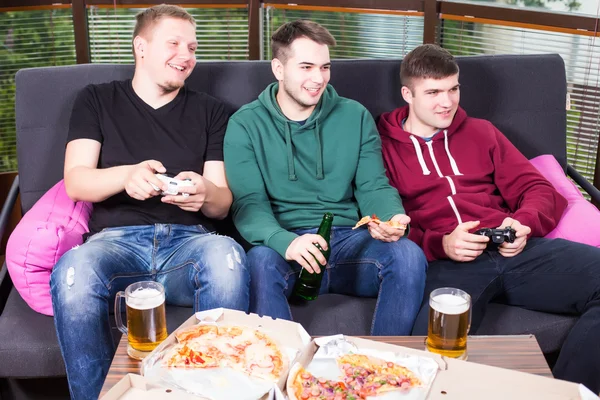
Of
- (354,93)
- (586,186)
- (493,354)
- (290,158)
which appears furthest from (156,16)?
(586,186)

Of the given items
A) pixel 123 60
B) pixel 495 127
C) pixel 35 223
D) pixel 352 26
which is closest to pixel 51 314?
pixel 35 223

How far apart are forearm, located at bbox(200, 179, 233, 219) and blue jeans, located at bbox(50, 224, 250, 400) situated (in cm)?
7

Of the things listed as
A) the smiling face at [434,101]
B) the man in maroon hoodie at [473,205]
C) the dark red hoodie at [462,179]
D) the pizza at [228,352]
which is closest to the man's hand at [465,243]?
the man in maroon hoodie at [473,205]

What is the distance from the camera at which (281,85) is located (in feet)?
7.98

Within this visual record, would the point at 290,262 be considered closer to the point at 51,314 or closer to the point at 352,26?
the point at 51,314

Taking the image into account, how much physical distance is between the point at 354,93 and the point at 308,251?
32.8 inches

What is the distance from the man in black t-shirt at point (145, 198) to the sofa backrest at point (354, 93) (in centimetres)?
19

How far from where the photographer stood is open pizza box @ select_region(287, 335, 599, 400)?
4.59 feet

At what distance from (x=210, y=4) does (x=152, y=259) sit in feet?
6.22

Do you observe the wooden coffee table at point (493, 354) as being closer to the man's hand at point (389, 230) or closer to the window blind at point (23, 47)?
the man's hand at point (389, 230)

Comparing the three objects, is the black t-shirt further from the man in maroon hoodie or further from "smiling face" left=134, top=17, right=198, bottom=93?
the man in maroon hoodie

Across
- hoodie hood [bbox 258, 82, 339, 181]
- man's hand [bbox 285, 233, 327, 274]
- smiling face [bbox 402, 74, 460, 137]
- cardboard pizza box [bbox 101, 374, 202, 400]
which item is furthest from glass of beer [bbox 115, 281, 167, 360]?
smiling face [bbox 402, 74, 460, 137]

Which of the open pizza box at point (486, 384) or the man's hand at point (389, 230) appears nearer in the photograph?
the open pizza box at point (486, 384)

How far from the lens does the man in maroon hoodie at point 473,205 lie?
A: 2168mm
